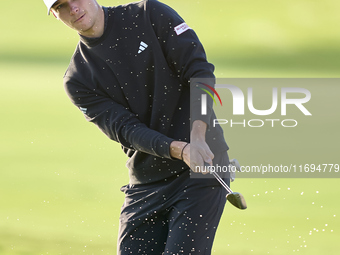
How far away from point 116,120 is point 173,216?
38 centimetres

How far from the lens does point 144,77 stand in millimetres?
2141

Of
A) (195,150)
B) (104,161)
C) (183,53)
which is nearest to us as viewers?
(195,150)

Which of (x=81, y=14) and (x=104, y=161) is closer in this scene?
(x=81, y=14)

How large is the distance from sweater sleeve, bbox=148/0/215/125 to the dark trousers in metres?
0.24

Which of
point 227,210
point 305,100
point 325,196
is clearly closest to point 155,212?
point 227,210

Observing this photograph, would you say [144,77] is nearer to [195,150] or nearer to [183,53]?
[183,53]

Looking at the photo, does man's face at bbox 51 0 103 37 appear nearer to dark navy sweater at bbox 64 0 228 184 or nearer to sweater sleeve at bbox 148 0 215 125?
dark navy sweater at bbox 64 0 228 184

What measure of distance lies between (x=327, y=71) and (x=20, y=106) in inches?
195

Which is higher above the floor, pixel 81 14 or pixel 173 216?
pixel 81 14

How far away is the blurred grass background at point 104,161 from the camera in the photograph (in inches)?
154

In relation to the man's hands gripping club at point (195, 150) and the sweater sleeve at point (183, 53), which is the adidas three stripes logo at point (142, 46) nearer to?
the sweater sleeve at point (183, 53)

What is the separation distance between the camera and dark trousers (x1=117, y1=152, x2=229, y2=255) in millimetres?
2070

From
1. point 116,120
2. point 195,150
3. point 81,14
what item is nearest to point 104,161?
point 116,120

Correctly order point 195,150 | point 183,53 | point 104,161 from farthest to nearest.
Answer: point 104,161, point 183,53, point 195,150
